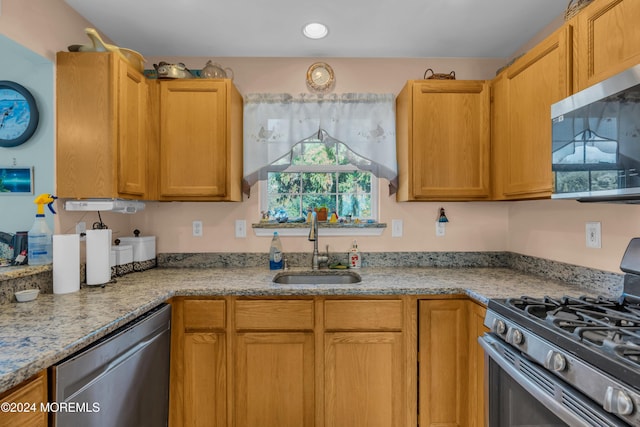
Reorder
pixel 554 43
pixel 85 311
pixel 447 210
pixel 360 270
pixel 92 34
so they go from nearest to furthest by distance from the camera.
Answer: pixel 85 311 → pixel 554 43 → pixel 92 34 → pixel 360 270 → pixel 447 210

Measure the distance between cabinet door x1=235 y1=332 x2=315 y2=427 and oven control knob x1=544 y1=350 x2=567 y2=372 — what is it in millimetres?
1085

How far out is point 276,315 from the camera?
1789mm

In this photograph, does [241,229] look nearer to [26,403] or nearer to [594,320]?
[26,403]

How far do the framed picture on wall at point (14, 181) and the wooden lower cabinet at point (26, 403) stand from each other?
3.93 feet

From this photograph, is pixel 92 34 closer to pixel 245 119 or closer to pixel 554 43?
pixel 245 119

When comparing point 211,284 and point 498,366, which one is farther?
point 211,284

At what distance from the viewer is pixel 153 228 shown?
8.05 feet

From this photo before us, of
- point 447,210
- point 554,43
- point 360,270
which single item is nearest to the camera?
point 554,43

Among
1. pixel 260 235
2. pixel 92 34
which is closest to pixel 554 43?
pixel 260 235

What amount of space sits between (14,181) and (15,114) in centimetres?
34

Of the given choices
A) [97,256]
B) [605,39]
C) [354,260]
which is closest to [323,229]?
[354,260]

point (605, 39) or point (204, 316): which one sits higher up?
point (605, 39)

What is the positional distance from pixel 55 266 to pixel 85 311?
0.43 meters

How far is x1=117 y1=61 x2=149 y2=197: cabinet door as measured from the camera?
1.82m
